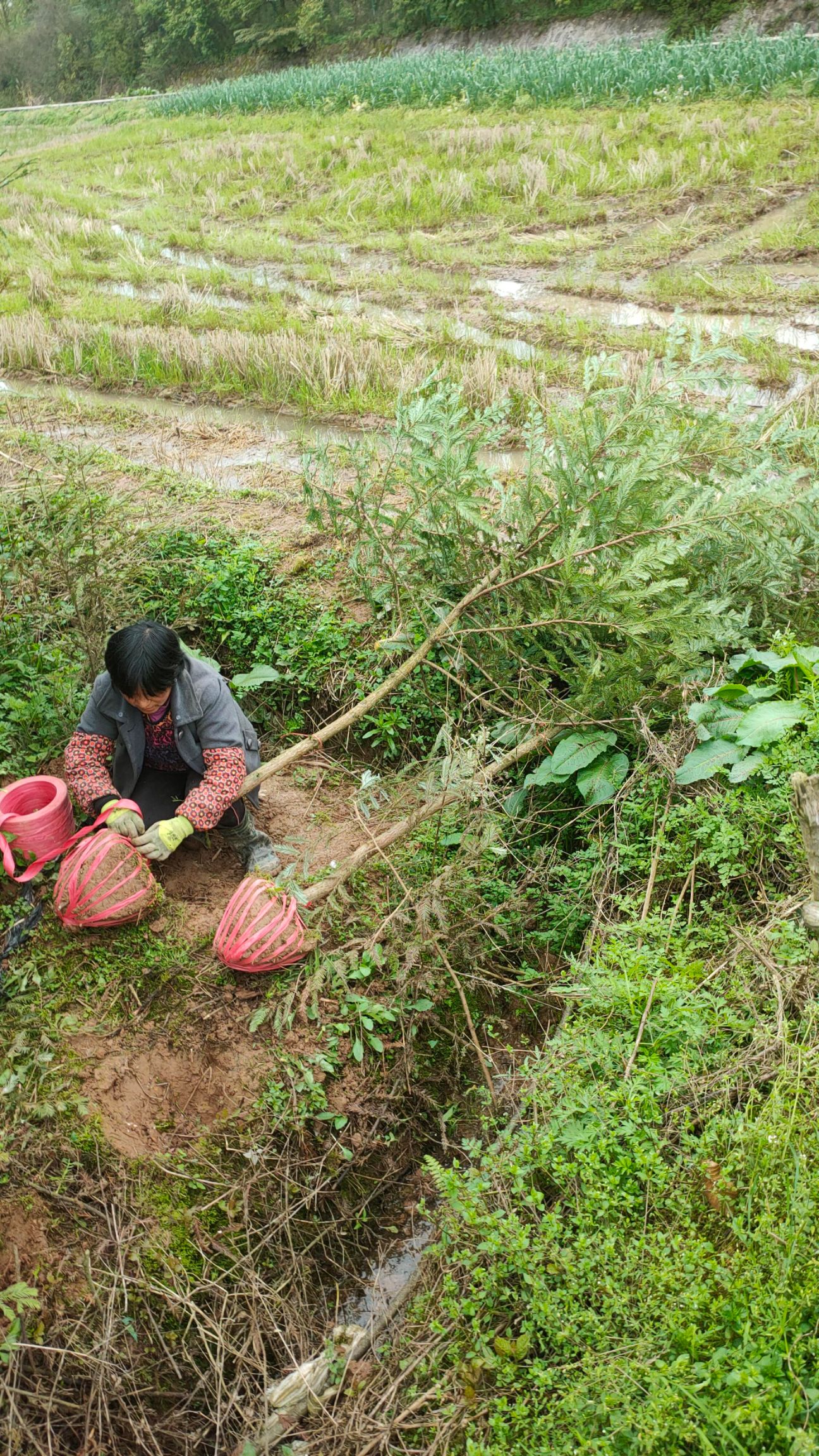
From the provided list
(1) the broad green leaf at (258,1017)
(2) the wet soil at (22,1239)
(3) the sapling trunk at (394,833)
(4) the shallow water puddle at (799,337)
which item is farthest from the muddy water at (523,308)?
(2) the wet soil at (22,1239)

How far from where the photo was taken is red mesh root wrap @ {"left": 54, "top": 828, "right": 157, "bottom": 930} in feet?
9.91

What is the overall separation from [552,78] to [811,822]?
19.4 meters

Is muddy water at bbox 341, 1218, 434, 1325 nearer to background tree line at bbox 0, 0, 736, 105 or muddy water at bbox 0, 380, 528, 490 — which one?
muddy water at bbox 0, 380, 528, 490

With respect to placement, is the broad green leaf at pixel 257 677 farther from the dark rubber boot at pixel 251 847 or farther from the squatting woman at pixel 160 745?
the dark rubber boot at pixel 251 847

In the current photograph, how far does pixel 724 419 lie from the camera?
3.79 meters

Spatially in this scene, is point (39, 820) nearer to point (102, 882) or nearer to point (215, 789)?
point (102, 882)

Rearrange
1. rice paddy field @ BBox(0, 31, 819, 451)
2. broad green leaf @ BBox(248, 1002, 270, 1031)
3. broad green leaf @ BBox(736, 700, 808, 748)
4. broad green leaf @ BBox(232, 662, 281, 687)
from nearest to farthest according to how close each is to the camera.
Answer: broad green leaf @ BBox(248, 1002, 270, 1031) → broad green leaf @ BBox(736, 700, 808, 748) → broad green leaf @ BBox(232, 662, 281, 687) → rice paddy field @ BBox(0, 31, 819, 451)

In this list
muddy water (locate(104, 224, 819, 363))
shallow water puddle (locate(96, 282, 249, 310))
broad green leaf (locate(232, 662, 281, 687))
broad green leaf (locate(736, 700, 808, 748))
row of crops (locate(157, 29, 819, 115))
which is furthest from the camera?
row of crops (locate(157, 29, 819, 115))

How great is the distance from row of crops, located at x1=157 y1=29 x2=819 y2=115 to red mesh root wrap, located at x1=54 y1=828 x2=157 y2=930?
1669 cm

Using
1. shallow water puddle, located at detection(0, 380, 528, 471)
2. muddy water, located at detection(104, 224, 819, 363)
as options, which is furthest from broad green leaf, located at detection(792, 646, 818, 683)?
muddy water, located at detection(104, 224, 819, 363)

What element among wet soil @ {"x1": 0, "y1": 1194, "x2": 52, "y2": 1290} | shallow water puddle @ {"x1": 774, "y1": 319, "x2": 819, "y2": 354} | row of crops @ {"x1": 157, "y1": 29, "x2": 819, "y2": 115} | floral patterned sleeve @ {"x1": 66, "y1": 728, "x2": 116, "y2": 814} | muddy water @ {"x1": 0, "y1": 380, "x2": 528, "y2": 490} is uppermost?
row of crops @ {"x1": 157, "y1": 29, "x2": 819, "y2": 115}

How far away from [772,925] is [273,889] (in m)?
1.49

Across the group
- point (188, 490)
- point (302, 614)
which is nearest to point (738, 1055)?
point (302, 614)

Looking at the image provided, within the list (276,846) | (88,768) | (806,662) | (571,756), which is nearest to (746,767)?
(806,662)
